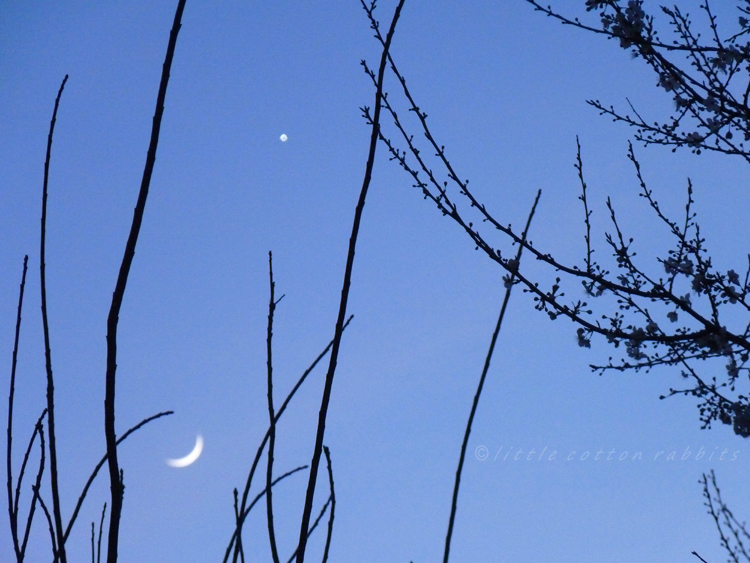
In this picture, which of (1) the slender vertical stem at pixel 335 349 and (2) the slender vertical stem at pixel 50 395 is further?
(2) the slender vertical stem at pixel 50 395

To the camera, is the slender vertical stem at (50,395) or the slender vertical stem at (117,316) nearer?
the slender vertical stem at (117,316)

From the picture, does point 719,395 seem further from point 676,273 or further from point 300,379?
point 300,379

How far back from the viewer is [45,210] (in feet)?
3.85

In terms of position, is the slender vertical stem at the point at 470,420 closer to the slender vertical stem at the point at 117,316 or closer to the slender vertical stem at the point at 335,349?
the slender vertical stem at the point at 335,349

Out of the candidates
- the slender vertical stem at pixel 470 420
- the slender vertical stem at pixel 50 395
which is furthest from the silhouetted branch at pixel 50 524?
the slender vertical stem at pixel 470 420

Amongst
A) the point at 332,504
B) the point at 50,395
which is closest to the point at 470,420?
the point at 332,504

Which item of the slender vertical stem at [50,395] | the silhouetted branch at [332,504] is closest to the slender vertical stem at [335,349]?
the silhouetted branch at [332,504]

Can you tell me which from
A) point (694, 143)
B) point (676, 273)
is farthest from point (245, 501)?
point (694, 143)

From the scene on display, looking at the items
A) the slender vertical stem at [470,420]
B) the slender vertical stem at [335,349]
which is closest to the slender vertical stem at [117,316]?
the slender vertical stem at [335,349]

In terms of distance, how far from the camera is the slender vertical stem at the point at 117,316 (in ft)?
2.56

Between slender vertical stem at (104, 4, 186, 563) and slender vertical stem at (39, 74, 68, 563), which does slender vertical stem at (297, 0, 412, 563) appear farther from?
slender vertical stem at (39, 74, 68, 563)

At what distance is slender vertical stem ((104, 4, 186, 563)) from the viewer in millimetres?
781

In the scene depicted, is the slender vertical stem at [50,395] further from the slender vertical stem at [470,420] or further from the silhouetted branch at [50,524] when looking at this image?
the slender vertical stem at [470,420]

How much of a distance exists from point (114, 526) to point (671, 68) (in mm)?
4020
